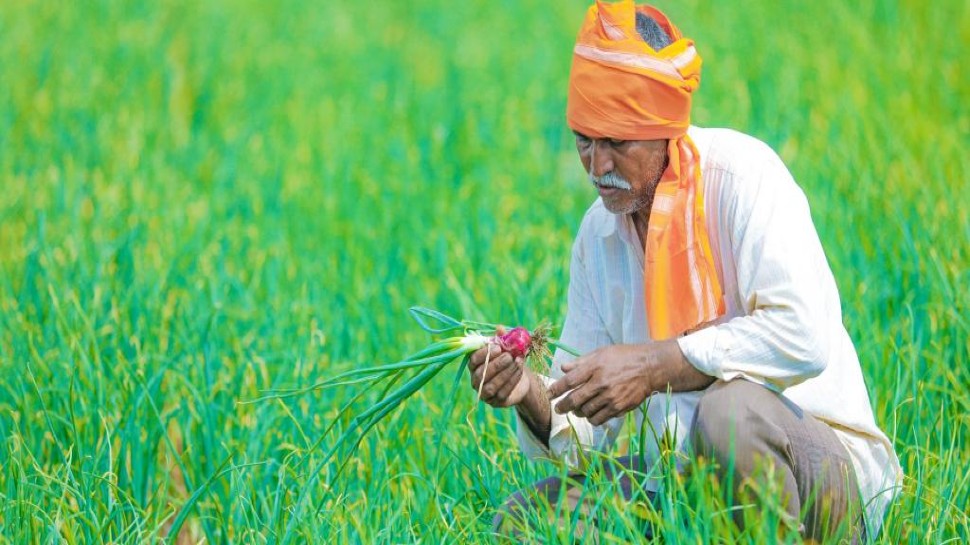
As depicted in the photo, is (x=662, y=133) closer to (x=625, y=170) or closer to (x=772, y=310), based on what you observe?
(x=625, y=170)

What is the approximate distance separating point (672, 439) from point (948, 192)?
6.97 feet

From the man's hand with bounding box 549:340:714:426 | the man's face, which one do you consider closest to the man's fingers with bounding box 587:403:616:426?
the man's hand with bounding box 549:340:714:426

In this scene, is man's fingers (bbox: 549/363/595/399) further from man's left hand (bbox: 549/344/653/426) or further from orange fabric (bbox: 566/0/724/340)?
orange fabric (bbox: 566/0/724/340)

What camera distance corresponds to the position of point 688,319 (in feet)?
8.46

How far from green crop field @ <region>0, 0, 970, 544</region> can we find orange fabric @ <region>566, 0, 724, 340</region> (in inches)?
13.5

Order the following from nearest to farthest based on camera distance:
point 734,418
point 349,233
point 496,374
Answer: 1. point 734,418
2. point 496,374
3. point 349,233

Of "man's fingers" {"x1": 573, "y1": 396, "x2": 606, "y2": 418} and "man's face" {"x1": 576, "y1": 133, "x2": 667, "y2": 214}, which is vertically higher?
"man's face" {"x1": 576, "y1": 133, "x2": 667, "y2": 214}

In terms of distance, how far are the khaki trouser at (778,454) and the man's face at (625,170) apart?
0.39 m

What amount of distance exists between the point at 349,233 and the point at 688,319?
229 cm

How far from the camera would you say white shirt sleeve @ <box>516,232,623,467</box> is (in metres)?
2.69

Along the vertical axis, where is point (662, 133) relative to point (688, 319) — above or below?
above

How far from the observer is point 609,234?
270 cm

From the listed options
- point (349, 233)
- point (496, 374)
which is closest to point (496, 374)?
point (496, 374)

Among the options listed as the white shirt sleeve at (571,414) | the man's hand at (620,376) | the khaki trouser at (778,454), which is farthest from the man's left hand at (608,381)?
the white shirt sleeve at (571,414)
